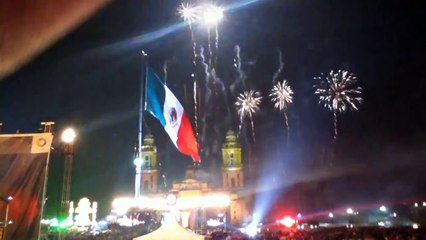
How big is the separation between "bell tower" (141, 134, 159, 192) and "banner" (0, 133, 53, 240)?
77.3m

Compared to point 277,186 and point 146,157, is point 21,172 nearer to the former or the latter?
point 146,157

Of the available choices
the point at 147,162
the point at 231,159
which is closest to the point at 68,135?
the point at 231,159

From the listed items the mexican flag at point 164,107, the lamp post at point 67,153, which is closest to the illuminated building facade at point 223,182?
the mexican flag at point 164,107

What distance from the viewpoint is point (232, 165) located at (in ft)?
295

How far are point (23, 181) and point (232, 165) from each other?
75630mm

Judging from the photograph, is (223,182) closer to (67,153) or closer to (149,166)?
(149,166)

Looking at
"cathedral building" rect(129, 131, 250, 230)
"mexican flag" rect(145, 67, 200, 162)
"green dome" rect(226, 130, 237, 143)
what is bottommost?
"mexican flag" rect(145, 67, 200, 162)

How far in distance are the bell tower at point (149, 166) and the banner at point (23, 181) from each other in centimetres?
7731

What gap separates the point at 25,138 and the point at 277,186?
275 feet

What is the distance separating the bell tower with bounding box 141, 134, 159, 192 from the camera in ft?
305

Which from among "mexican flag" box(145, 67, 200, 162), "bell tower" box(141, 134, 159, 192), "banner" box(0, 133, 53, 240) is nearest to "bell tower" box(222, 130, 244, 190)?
"bell tower" box(141, 134, 159, 192)

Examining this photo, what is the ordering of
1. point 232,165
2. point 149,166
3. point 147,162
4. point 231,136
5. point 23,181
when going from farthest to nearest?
1. point 149,166
2. point 147,162
3. point 231,136
4. point 232,165
5. point 23,181

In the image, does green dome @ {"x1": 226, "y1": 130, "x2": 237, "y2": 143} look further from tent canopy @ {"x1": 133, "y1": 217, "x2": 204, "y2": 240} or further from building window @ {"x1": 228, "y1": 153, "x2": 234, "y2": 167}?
tent canopy @ {"x1": 133, "y1": 217, "x2": 204, "y2": 240}

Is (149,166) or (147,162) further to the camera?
(149,166)
